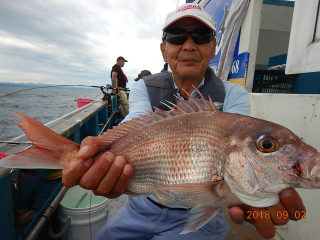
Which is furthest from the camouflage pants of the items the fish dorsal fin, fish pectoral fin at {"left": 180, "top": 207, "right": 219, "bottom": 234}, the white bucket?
fish pectoral fin at {"left": 180, "top": 207, "right": 219, "bottom": 234}

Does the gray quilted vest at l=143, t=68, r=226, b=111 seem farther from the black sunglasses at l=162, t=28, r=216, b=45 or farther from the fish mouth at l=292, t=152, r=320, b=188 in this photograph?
the fish mouth at l=292, t=152, r=320, b=188

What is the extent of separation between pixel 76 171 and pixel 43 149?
25cm

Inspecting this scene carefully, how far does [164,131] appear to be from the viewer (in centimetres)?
123

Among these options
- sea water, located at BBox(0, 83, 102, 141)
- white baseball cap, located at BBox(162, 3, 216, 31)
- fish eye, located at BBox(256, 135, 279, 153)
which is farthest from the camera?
sea water, located at BBox(0, 83, 102, 141)

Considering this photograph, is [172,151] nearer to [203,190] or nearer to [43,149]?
[203,190]

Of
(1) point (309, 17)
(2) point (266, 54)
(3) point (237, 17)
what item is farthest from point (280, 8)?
(1) point (309, 17)

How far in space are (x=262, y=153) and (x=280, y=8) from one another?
5.17 metres

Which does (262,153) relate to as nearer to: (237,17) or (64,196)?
(64,196)

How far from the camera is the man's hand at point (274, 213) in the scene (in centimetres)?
100

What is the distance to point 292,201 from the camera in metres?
1.00

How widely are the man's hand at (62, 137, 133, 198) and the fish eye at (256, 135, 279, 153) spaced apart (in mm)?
773

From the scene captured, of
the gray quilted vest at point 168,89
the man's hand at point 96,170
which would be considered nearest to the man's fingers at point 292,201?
the man's hand at point 96,170

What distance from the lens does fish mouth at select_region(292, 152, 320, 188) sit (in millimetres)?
833

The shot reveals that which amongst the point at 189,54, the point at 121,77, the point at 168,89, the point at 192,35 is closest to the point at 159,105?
the point at 168,89
